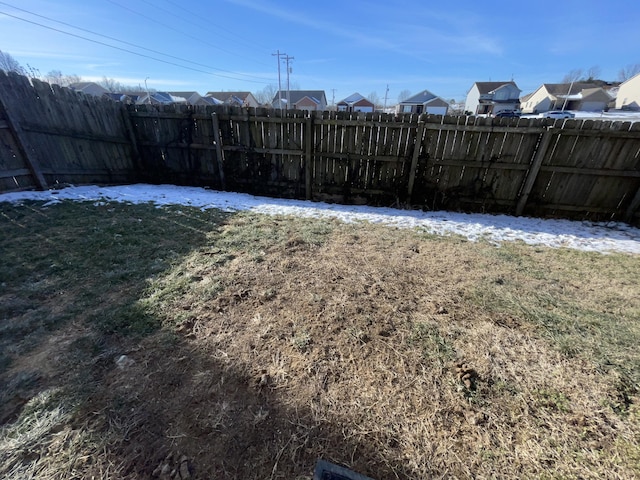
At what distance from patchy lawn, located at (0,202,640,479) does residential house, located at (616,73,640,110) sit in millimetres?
56676

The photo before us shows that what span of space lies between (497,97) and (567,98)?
9818 millimetres

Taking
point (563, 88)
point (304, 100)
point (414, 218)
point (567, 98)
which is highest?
point (563, 88)

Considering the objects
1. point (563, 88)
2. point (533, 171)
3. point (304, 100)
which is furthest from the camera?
point (563, 88)

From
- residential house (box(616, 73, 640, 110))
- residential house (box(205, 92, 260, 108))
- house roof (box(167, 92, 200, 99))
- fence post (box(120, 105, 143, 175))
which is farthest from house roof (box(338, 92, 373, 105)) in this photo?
fence post (box(120, 105, 143, 175))

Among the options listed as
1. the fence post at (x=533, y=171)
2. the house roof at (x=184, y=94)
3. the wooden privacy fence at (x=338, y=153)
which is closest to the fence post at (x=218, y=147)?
the wooden privacy fence at (x=338, y=153)

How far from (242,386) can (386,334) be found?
1152 mm

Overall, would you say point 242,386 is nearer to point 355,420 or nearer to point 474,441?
point 355,420

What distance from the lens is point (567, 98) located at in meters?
43.4

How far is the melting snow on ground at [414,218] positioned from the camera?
14.0 feet

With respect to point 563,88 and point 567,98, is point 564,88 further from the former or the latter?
point 567,98

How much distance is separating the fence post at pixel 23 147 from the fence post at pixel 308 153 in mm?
5013

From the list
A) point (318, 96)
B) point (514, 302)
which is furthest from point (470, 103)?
point (514, 302)

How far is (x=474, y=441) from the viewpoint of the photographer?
57.6 inches

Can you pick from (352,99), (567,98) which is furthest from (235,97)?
(567,98)
